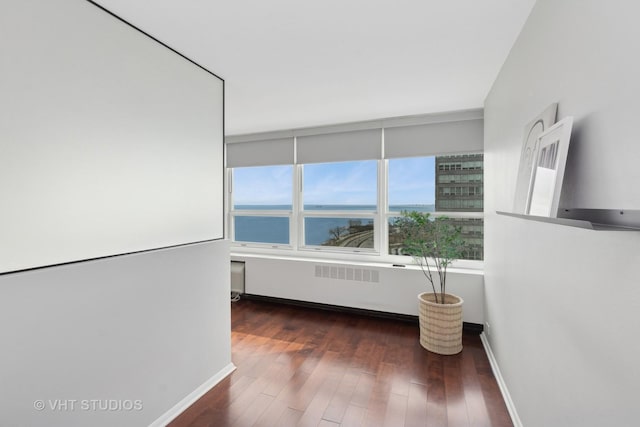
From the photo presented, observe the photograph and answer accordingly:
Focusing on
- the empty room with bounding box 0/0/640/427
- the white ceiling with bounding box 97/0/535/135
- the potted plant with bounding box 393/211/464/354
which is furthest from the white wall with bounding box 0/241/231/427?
the potted plant with bounding box 393/211/464/354

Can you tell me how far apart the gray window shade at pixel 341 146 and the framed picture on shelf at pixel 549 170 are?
8.60 feet

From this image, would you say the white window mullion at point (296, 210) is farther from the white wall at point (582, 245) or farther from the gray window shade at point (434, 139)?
the white wall at point (582, 245)

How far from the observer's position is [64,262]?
1.47 meters

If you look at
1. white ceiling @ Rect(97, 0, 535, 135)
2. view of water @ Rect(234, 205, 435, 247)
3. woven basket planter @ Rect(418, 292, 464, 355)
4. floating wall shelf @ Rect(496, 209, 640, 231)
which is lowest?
woven basket planter @ Rect(418, 292, 464, 355)

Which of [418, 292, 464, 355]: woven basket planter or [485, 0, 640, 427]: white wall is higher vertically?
[485, 0, 640, 427]: white wall

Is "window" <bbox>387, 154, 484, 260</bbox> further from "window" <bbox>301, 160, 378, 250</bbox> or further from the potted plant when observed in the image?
the potted plant

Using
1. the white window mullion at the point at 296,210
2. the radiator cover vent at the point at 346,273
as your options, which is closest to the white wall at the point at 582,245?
the radiator cover vent at the point at 346,273

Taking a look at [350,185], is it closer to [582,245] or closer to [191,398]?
[191,398]

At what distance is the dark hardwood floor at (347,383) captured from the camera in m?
1.99

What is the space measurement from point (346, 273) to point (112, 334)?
265 cm

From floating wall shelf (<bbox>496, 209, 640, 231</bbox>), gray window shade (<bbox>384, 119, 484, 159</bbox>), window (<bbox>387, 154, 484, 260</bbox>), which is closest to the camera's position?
floating wall shelf (<bbox>496, 209, 640, 231</bbox>)

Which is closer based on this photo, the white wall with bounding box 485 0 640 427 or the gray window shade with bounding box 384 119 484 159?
the white wall with bounding box 485 0 640 427

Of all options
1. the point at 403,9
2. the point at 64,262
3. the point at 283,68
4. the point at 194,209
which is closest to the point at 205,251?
the point at 194,209

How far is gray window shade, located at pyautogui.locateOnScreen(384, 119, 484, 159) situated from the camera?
343 cm
